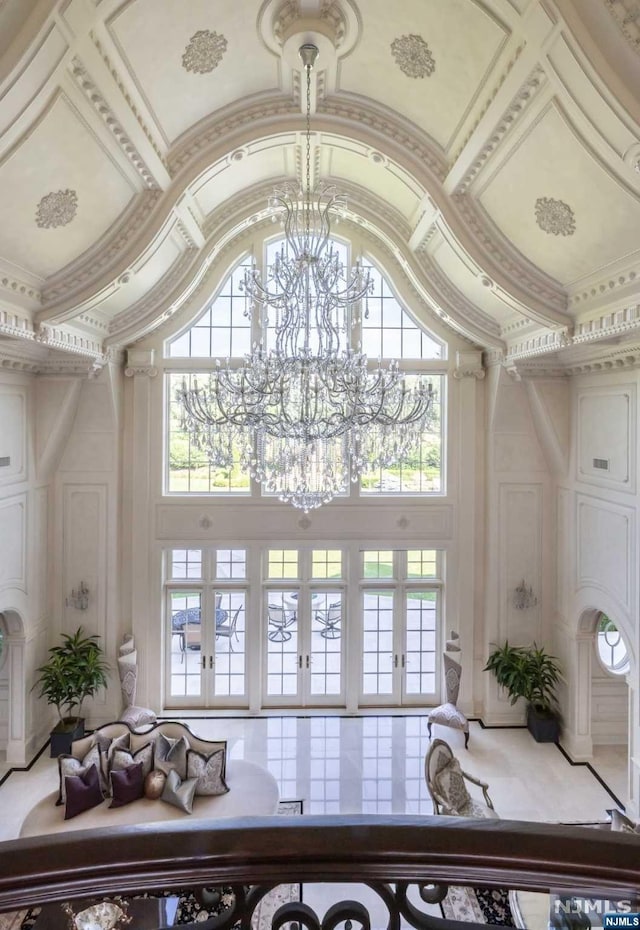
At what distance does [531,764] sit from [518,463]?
388 centimetres

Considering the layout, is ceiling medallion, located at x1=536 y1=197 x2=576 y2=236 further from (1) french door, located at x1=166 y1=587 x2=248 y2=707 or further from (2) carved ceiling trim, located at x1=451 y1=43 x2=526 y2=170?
(1) french door, located at x1=166 y1=587 x2=248 y2=707

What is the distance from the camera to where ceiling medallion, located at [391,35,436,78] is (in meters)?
4.02

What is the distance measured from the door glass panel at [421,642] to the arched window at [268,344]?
166cm

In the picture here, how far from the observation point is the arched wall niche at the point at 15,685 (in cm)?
691

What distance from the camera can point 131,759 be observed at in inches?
219

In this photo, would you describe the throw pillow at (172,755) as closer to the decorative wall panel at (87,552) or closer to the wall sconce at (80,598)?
the decorative wall panel at (87,552)

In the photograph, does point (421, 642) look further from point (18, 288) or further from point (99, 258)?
point (18, 288)

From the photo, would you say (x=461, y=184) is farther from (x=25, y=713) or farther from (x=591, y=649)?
(x=25, y=713)

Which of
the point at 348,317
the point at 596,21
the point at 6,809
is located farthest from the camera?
the point at 6,809

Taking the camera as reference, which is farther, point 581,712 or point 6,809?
point 581,712

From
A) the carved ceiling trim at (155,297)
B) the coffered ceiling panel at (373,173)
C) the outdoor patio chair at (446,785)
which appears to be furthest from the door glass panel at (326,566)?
the coffered ceiling panel at (373,173)

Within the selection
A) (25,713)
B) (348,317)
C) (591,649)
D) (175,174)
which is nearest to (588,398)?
(591,649)

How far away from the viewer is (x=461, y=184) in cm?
494

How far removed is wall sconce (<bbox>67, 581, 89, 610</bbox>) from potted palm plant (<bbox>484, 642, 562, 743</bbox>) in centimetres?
563
